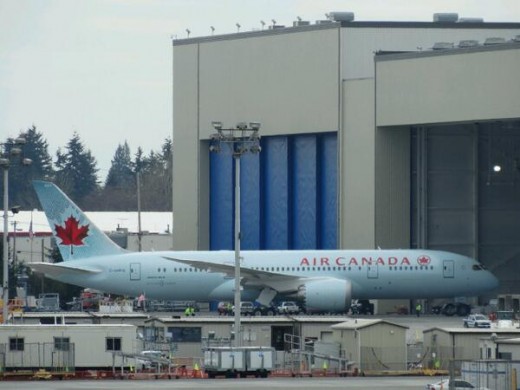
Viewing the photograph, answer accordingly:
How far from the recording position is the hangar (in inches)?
3863

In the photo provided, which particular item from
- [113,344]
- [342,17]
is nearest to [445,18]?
[342,17]

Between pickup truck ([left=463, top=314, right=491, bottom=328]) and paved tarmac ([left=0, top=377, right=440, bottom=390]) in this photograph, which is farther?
pickup truck ([left=463, top=314, right=491, bottom=328])

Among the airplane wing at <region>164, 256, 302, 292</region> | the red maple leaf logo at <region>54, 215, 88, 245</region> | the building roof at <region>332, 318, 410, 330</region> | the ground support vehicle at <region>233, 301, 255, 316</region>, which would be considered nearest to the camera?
the building roof at <region>332, 318, 410, 330</region>

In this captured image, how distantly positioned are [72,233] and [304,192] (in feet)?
58.4

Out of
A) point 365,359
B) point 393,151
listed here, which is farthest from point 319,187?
point 365,359

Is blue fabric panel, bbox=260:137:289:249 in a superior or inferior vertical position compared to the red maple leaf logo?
superior

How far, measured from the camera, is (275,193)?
111 meters

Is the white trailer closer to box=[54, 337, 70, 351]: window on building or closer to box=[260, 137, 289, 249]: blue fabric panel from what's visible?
box=[54, 337, 70, 351]: window on building

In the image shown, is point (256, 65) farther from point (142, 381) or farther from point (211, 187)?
point (142, 381)

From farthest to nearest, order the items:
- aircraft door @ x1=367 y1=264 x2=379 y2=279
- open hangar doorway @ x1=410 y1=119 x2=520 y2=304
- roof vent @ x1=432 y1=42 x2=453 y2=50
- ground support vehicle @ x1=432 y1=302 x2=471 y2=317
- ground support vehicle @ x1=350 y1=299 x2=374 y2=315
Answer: open hangar doorway @ x1=410 y1=119 x2=520 y2=304 → roof vent @ x1=432 y1=42 x2=453 y2=50 → ground support vehicle @ x1=350 y1=299 x2=374 y2=315 → ground support vehicle @ x1=432 y1=302 x2=471 y2=317 → aircraft door @ x1=367 y1=264 x2=379 y2=279

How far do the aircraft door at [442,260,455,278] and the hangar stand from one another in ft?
24.6

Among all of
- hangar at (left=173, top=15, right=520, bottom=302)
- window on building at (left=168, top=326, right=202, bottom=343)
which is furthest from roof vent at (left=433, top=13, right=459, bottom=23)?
window on building at (left=168, top=326, right=202, bottom=343)

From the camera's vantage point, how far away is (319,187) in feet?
354

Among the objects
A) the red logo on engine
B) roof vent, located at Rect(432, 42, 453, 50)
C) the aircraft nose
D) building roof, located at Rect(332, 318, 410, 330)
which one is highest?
roof vent, located at Rect(432, 42, 453, 50)
